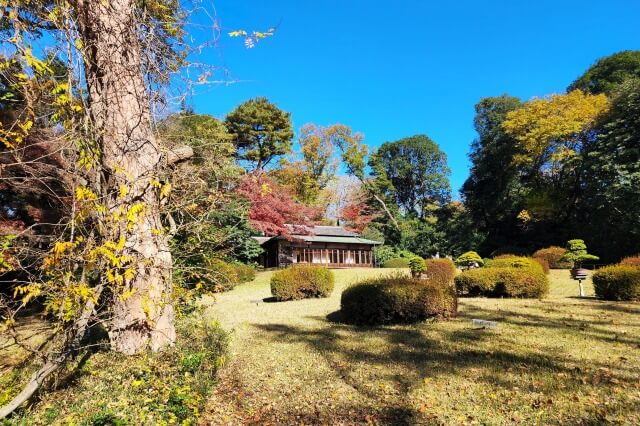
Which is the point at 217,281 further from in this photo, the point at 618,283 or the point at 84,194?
the point at 618,283

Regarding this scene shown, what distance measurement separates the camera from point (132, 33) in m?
4.12

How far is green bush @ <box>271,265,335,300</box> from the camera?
14.2 metres

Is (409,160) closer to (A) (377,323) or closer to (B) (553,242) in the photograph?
(B) (553,242)

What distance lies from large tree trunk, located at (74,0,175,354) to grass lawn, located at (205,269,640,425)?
126cm

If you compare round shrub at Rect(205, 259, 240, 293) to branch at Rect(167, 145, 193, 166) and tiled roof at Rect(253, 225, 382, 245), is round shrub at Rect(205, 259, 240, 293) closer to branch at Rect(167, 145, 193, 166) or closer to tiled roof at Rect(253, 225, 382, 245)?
branch at Rect(167, 145, 193, 166)

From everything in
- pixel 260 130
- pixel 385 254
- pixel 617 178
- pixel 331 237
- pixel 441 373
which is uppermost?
pixel 260 130

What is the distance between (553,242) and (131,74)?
3224cm

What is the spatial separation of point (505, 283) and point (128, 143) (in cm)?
1137

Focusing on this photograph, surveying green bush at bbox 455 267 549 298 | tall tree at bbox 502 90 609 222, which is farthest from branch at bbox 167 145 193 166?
tall tree at bbox 502 90 609 222

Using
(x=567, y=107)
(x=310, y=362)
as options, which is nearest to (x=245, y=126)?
(x=567, y=107)

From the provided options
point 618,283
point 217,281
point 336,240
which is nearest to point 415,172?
point 336,240

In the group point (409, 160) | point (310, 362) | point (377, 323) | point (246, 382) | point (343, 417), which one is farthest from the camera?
point (409, 160)

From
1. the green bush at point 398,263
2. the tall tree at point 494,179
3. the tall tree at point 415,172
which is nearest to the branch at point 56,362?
the green bush at point 398,263

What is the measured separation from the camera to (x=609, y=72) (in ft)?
108
